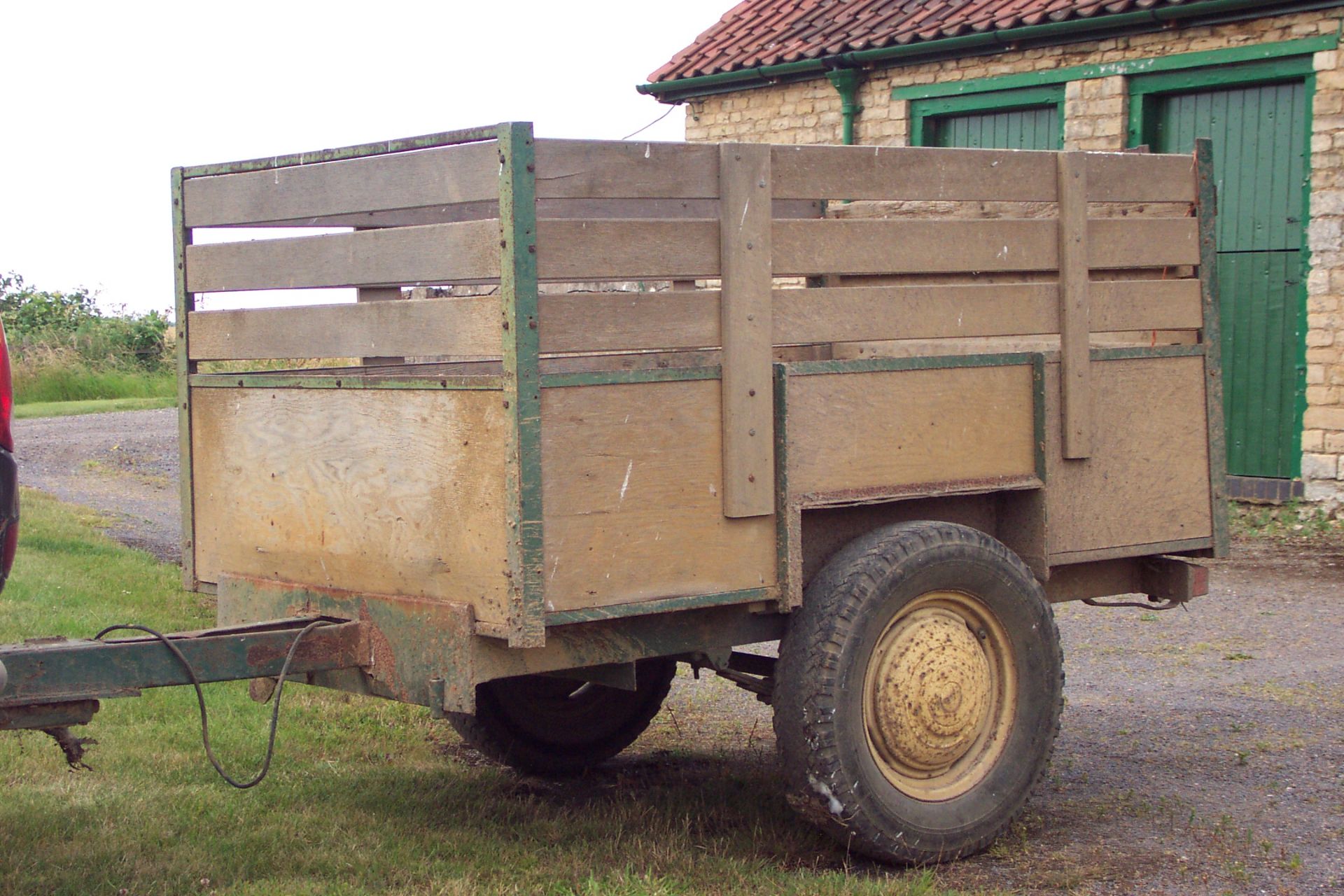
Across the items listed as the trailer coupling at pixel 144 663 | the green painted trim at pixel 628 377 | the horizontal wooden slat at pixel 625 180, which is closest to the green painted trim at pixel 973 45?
the horizontal wooden slat at pixel 625 180

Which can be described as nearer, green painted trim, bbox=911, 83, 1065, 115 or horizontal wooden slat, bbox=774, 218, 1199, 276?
horizontal wooden slat, bbox=774, 218, 1199, 276

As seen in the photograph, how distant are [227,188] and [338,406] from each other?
819 mm

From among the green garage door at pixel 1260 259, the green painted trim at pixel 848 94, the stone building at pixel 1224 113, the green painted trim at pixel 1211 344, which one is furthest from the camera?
the green painted trim at pixel 848 94

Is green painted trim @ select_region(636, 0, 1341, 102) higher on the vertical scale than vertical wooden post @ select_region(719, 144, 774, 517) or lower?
higher

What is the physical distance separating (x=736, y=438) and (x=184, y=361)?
5.67 feet

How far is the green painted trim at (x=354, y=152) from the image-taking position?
11.2 ft

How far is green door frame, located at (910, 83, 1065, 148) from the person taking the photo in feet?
40.9

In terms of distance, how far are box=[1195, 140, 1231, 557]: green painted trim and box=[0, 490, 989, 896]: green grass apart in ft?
5.64

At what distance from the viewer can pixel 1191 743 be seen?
17.7ft

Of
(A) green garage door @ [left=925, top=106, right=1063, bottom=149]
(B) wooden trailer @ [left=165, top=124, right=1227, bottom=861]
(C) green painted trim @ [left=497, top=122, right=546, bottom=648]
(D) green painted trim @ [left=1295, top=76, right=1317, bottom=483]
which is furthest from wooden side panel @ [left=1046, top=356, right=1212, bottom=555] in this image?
(A) green garage door @ [left=925, top=106, right=1063, bottom=149]

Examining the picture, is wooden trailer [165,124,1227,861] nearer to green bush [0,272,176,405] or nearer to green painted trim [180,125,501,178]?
green painted trim [180,125,501,178]

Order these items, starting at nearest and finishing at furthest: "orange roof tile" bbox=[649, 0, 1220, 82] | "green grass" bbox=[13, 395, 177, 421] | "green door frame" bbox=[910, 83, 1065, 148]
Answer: "orange roof tile" bbox=[649, 0, 1220, 82]
"green door frame" bbox=[910, 83, 1065, 148]
"green grass" bbox=[13, 395, 177, 421]

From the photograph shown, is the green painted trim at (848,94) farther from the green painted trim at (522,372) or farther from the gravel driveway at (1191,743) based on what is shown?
the green painted trim at (522,372)

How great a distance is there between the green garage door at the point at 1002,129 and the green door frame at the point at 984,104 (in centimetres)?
4
